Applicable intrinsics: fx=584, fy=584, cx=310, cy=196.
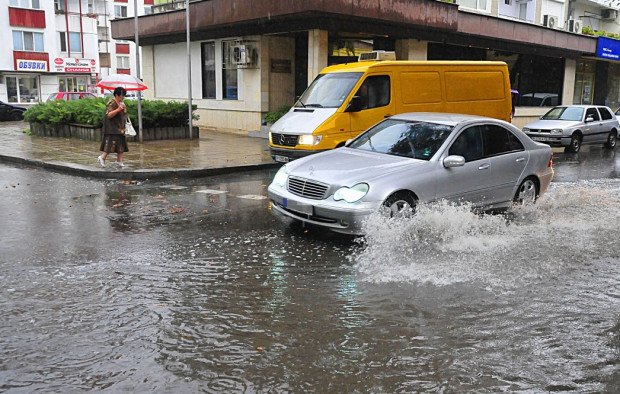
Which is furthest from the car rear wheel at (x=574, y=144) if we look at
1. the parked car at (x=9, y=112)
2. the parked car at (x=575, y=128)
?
the parked car at (x=9, y=112)

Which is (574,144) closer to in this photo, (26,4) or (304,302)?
(304,302)

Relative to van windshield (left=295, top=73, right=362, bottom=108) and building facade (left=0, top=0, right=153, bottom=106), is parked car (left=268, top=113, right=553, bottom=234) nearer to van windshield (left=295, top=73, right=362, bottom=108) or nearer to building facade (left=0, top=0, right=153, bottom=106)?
van windshield (left=295, top=73, right=362, bottom=108)

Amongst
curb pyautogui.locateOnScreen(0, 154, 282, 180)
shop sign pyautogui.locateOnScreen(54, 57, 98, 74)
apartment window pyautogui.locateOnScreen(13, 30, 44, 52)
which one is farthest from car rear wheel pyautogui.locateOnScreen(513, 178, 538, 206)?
shop sign pyautogui.locateOnScreen(54, 57, 98, 74)

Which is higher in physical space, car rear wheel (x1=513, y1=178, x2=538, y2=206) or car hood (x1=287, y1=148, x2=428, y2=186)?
car hood (x1=287, y1=148, x2=428, y2=186)

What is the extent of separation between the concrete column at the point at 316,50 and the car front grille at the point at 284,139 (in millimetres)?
6641

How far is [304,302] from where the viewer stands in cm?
532

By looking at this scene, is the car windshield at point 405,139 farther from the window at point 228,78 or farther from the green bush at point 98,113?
the window at point 228,78

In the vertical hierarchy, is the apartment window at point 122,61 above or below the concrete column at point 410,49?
above

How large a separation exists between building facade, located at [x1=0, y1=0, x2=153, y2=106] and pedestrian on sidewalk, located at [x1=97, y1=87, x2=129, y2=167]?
3031cm

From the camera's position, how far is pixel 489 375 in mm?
4043

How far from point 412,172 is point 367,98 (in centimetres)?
577

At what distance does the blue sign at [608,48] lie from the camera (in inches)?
1203

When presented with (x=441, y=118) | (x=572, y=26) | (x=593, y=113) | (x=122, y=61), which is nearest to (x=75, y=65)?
(x=122, y=61)

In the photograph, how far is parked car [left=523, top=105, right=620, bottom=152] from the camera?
19.5 meters
